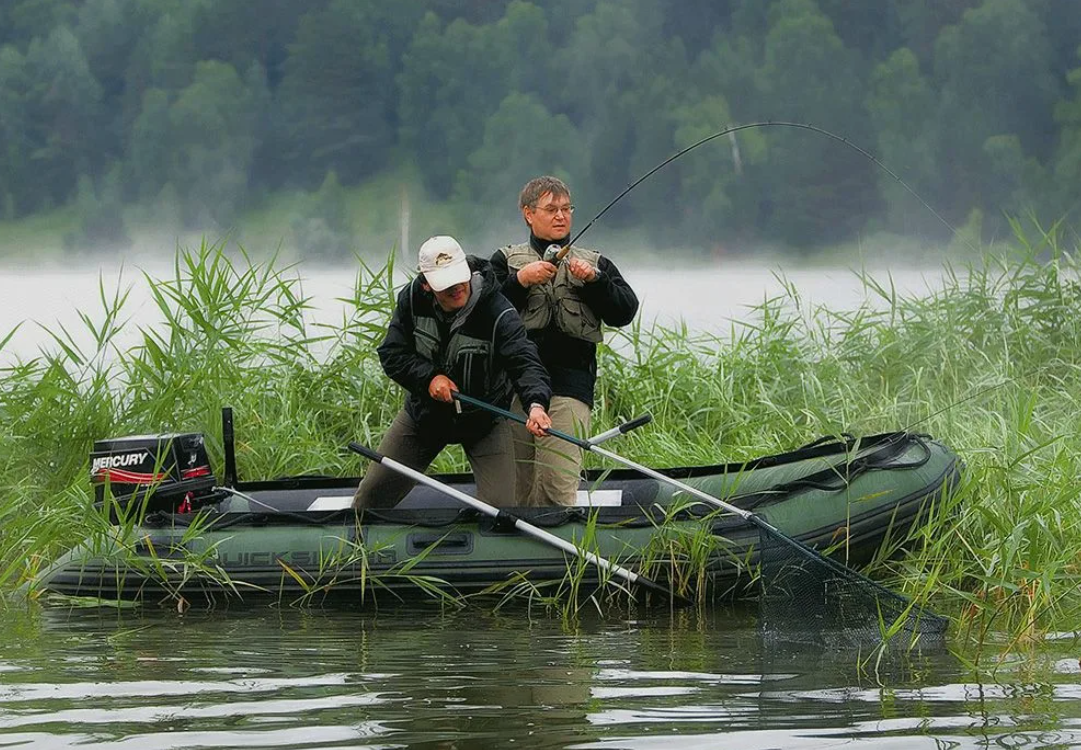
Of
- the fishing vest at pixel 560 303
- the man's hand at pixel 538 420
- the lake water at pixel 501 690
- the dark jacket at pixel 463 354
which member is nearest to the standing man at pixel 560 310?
the fishing vest at pixel 560 303

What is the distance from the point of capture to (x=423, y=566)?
489 cm

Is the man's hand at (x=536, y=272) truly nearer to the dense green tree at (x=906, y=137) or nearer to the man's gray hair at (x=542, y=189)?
the man's gray hair at (x=542, y=189)

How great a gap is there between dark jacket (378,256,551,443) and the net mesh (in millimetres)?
1074

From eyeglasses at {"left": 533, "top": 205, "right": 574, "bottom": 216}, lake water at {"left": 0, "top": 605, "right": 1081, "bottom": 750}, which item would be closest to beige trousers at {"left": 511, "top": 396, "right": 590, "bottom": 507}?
eyeglasses at {"left": 533, "top": 205, "right": 574, "bottom": 216}

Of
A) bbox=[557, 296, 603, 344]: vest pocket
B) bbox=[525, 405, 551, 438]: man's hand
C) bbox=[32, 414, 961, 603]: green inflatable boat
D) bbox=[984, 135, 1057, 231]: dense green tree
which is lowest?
bbox=[32, 414, 961, 603]: green inflatable boat

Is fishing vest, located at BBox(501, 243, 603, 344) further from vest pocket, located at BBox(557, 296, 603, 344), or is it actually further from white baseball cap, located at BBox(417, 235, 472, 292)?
white baseball cap, located at BBox(417, 235, 472, 292)

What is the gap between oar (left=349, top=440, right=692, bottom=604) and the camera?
15.4ft

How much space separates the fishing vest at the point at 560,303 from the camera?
16.9 ft

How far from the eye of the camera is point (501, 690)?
3443mm

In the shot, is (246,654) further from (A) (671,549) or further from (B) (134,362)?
(B) (134,362)

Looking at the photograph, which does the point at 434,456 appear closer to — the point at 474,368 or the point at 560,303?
the point at 474,368

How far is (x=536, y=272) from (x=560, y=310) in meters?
0.20

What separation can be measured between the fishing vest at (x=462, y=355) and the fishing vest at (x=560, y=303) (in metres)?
0.28

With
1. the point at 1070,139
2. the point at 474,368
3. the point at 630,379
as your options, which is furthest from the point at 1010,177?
the point at 474,368
